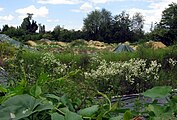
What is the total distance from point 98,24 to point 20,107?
46462 mm

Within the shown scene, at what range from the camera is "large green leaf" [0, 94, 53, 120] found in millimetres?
601

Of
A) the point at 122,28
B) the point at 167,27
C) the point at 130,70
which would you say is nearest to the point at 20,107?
the point at 130,70

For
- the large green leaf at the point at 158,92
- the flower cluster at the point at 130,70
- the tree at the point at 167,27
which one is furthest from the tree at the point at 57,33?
the large green leaf at the point at 158,92

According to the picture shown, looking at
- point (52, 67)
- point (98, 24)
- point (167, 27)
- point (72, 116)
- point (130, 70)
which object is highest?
point (98, 24)

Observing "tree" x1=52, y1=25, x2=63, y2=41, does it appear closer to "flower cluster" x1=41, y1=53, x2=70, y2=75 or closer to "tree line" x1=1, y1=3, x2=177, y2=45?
"tree line" x1=1, y1=3, x2=177, y2=45

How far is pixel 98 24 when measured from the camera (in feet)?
154

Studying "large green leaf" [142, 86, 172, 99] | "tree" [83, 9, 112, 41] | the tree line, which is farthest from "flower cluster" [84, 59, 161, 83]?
"tree" [83, 9, 112, 41]

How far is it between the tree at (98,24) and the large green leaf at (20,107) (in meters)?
44.4

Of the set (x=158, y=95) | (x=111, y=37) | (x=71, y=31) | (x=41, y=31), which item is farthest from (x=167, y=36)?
(x=158, y=95)

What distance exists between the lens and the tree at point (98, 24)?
45.8 m

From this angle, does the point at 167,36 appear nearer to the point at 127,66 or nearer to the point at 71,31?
the point at 71,31

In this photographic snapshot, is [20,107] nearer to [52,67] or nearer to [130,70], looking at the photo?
[52,67]

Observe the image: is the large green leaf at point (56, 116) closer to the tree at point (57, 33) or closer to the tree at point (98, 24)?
the tree at point (57, 33)

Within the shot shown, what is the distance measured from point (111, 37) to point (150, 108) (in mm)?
44499
